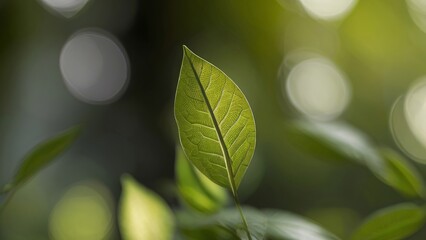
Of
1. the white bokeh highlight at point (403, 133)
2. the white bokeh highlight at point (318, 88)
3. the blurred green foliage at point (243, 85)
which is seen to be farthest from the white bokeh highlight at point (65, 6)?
the white bokeh highlight at point (403, 133)

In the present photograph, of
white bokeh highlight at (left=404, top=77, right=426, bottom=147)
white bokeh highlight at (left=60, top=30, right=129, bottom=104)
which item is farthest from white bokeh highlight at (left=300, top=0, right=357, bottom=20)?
white bokeh highlight at (left=60, top=30, right=129, bottom=104)

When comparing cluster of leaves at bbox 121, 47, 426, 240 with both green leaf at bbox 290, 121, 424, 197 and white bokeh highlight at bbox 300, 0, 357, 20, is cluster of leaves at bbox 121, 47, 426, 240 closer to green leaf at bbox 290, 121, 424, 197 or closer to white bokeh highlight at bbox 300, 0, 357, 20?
green leaf at bbox 290, 121, 424, 197

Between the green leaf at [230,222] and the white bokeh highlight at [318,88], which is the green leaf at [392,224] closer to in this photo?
the green leaf at [230,222]

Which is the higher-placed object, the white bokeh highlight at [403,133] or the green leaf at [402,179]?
the white bokeh highlight at [403,133]

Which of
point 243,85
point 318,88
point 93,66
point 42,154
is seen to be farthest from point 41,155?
point 93,66

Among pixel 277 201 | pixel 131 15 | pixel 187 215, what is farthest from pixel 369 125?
pixel 187 215

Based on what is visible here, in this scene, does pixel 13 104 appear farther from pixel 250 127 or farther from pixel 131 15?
pixel 250 127
